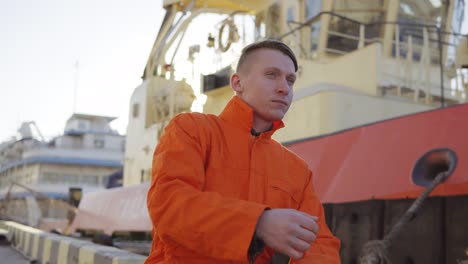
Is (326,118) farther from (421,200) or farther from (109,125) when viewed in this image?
(109,125)

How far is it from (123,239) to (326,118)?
309 inches

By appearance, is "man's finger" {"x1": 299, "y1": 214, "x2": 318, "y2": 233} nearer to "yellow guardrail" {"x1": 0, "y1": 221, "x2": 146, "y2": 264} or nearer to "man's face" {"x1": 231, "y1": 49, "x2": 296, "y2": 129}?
"man's face" {"x1": 231, "y1": 49, "x2": 296, "y2": 129}

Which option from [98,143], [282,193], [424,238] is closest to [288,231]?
[282,193]

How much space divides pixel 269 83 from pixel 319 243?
0.53 metres

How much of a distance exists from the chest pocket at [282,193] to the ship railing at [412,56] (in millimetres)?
6528

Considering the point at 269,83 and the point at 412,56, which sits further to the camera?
the point at 412,56

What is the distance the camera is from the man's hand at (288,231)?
1460mm

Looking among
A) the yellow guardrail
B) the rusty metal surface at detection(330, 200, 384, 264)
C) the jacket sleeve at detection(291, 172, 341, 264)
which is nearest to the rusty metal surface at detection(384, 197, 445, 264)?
the rusty metal surface at detection(330, 200, 384, 264)

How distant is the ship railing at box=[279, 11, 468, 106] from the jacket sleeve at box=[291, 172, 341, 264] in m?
6.44

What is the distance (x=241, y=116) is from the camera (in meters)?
1.85

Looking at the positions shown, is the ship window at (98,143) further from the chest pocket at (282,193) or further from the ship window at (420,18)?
the chest pocket at (282,193)

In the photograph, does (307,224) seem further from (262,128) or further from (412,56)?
(412,56)

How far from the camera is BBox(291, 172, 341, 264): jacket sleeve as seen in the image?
179 cm

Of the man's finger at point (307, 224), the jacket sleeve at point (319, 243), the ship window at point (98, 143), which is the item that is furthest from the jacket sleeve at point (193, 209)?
the ship window at point (98, 143)
